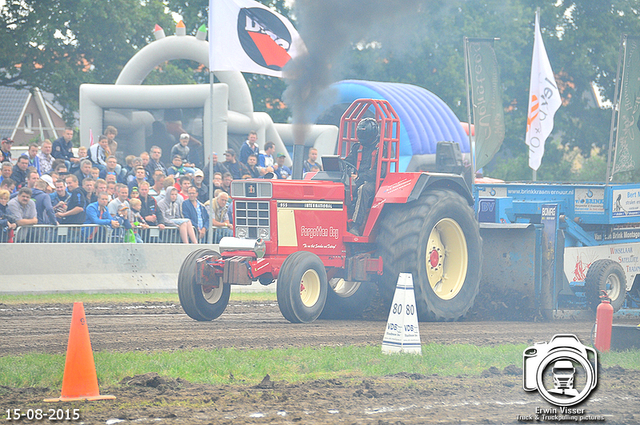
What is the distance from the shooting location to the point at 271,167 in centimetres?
1756

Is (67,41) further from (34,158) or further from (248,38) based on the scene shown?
(248,38)

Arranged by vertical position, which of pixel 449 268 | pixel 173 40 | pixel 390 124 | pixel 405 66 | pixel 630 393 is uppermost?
pixel 405 66

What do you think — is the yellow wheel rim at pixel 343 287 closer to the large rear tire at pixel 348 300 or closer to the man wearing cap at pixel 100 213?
the large rear tire at pixel 348 300

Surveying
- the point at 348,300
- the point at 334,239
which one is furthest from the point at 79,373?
the point at 348,300

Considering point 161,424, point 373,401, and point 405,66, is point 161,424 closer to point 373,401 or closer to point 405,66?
point 373,401

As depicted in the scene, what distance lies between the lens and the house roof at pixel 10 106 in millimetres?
58375

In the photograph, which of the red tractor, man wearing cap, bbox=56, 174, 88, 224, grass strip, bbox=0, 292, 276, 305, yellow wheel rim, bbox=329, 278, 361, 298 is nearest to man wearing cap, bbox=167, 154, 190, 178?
man wearing cap, bbox=56, 174, 88, 224

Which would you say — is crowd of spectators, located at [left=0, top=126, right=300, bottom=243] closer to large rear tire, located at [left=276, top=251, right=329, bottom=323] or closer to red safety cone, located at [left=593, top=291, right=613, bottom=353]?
large rear tire, located at [left=276, top=251, right=329, bottom=323]

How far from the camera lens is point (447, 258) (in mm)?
11258

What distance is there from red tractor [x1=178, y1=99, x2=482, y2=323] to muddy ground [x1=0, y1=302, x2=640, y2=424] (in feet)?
2.43

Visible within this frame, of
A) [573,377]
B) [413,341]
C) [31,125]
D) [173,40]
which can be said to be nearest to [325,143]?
[173,40]

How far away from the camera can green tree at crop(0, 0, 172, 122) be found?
118 feet

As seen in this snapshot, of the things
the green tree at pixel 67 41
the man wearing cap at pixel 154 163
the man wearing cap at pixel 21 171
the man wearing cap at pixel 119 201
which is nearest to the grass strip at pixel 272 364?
the man wearing cap at pixel 119 201

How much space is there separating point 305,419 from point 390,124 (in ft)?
19.0
